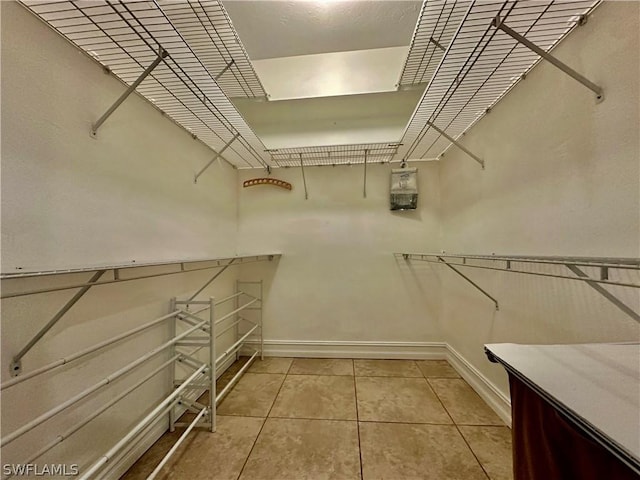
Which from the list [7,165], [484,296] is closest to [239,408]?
[7,165]

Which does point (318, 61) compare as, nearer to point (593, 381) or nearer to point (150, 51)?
point (150, 51)

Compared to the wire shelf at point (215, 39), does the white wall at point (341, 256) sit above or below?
below

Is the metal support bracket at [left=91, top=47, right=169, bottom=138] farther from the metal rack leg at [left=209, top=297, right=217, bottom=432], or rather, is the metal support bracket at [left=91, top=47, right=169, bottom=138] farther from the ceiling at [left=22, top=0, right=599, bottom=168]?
the metal rack leg at [left=209, top=297, right=217, bottom=432]

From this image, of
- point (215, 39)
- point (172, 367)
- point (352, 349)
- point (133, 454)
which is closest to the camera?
point (133, 454)

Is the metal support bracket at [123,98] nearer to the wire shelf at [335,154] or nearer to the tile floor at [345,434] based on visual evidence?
the wire shelf at [335,154]

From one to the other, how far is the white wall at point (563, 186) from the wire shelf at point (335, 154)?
707 millimetres

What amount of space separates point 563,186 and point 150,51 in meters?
1.95

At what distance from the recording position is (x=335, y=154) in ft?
7.49

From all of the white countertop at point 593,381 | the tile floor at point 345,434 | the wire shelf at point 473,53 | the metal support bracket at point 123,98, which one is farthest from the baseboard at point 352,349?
the metal support bracket at point 123,98

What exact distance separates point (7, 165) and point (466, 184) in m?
2.54

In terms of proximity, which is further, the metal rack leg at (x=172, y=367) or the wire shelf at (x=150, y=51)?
the metal rack leg at (x=172, y=367)

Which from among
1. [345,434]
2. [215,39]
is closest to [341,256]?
[345,434]

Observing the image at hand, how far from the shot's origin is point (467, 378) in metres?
1.97

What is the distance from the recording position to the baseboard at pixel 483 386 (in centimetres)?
151
